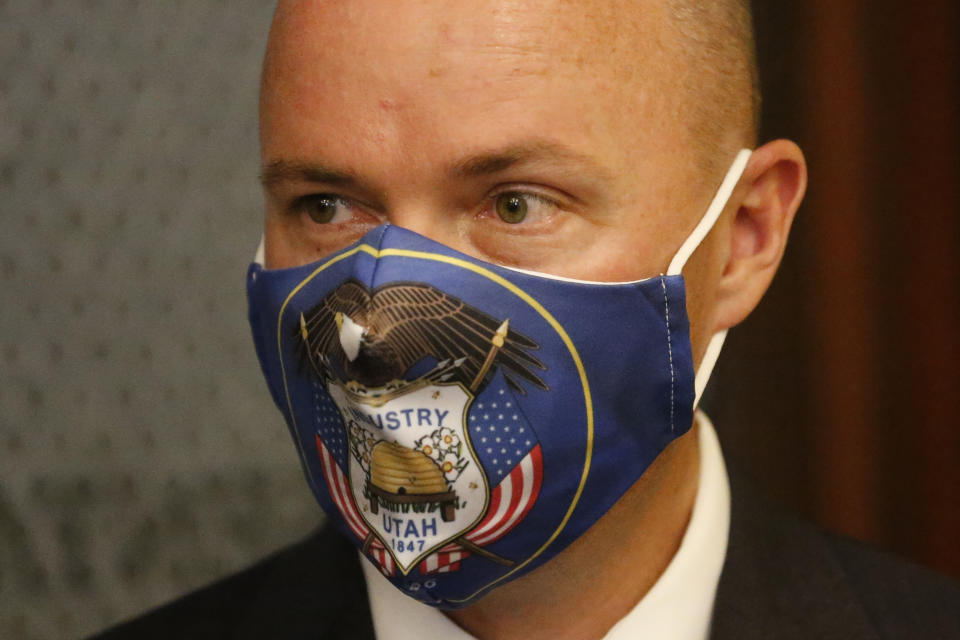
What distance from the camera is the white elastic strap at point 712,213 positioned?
1324 millimetres

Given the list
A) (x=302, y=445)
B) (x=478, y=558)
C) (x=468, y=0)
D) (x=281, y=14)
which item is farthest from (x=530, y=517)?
(x=281, y=14)

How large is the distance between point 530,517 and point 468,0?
23.5 inches

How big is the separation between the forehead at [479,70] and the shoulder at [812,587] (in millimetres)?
623

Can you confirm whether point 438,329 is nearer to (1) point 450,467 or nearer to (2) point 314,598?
(1) point 450,467

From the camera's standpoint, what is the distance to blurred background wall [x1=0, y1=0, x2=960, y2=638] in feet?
5.69

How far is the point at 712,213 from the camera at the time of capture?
138 cm

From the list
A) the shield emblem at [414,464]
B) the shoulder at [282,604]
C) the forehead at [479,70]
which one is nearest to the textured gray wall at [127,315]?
the shoulder at [282,604]

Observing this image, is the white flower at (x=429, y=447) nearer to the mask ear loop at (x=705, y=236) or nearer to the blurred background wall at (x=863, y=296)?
the mask ear loop at (x=705, y=236)

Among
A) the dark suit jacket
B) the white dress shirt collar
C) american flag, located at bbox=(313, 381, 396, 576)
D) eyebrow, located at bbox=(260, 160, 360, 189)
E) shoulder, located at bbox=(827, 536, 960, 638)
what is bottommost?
shoulder, located at bbox=(827, 536, 960, 638)

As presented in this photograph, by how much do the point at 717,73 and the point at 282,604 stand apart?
96 centimetres

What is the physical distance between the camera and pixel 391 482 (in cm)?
120

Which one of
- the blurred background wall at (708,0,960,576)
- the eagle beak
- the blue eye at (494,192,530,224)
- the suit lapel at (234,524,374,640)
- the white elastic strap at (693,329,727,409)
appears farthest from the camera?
the blurred background wall at (708,0,960,576)

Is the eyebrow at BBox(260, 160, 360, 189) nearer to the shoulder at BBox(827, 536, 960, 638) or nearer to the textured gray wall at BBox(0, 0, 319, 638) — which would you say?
the textured gray wall at BBox(0, 0, 319, 638)

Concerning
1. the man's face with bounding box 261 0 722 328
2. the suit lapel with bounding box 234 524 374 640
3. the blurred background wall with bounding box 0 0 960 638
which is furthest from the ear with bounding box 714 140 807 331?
the blurred background wall with bounding box 0 0 960 638
